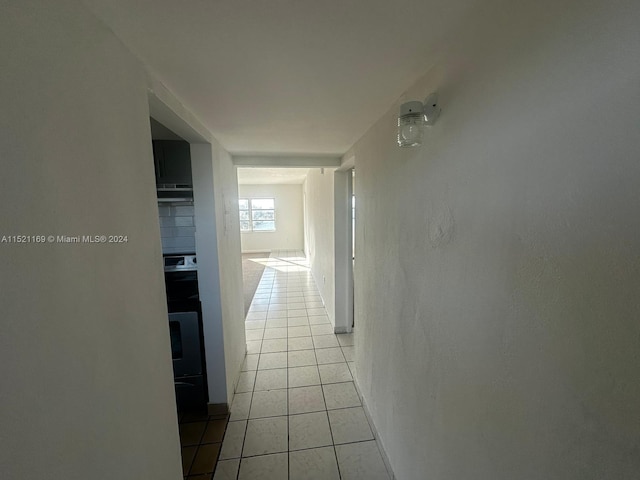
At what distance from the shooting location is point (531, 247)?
0.61m

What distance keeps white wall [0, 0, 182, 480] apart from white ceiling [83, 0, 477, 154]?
0.49 ft

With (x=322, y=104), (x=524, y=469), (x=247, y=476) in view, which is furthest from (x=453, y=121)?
(x=247, y=476)

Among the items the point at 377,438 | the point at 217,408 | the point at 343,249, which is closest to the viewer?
the point at 377,438

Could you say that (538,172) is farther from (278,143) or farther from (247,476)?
(247,476)

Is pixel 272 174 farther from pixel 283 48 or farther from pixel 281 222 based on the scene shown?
pixel 283 48

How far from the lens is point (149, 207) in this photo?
3.18 feet

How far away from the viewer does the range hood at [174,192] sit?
1.96 m

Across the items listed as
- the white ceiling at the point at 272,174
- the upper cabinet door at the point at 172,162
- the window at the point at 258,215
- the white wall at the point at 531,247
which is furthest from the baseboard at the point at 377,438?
the window at the point at 258,215

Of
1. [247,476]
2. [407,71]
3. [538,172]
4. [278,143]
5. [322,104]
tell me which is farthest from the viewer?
[278,143]

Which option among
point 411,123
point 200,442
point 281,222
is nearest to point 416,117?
point 411,123

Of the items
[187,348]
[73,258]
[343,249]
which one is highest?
[73,258]

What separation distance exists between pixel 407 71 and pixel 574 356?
105 cm

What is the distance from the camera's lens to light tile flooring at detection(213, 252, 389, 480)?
1.65 m

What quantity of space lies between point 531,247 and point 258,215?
8987 millimetres
